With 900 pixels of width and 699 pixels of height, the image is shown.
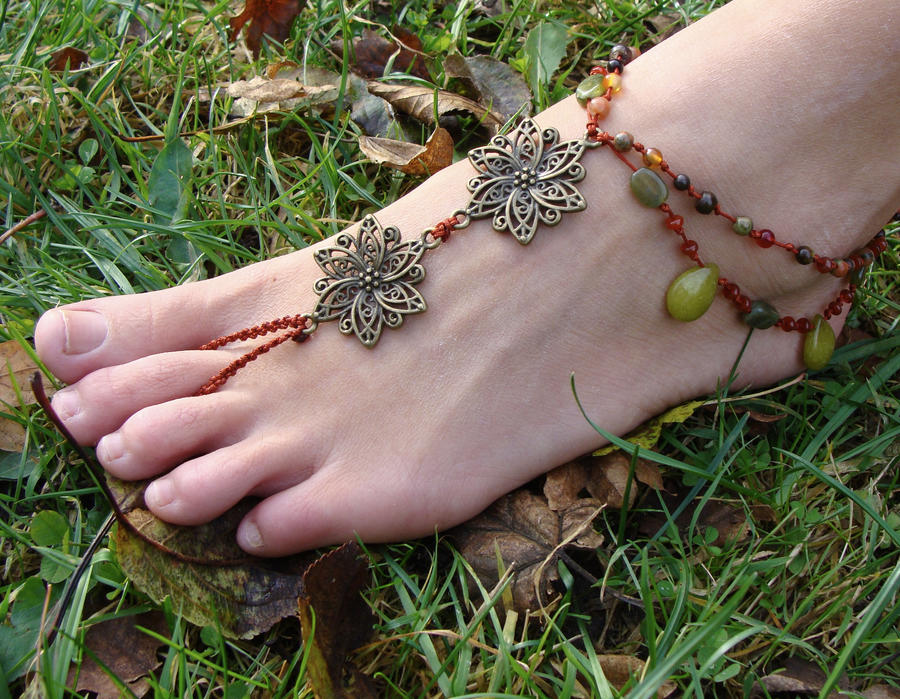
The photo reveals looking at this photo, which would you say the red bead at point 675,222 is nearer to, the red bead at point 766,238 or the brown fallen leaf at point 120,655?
the red bead at point 766,238

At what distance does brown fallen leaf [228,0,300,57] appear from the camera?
6.98ft

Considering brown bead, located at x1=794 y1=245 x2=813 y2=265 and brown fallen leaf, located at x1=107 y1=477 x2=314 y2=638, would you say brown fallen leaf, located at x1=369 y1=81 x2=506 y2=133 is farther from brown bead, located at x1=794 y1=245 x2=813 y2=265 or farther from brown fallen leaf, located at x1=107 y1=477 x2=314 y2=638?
brown fallen leaf, located at x1=107 y1=477 x2=314 y2=638

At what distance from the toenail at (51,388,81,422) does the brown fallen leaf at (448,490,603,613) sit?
0.77 metres

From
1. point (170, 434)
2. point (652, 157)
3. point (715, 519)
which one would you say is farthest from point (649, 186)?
point (170, 434)

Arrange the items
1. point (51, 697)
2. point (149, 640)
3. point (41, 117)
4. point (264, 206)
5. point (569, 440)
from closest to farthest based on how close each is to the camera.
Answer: point (51, 697) < point (149, 640) < point (569, 440) < point (264, 206) < point (41, 117)

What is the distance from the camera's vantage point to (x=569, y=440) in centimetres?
151

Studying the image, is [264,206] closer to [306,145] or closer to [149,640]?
[306,145]

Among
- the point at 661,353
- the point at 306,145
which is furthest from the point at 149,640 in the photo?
the point at 306,145

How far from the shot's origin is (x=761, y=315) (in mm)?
1561

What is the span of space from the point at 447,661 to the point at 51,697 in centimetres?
60

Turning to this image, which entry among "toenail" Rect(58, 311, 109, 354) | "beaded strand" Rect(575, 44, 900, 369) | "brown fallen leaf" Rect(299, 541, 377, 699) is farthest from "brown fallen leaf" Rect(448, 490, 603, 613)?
"toenail" Rect(58, 311, 109, 354)

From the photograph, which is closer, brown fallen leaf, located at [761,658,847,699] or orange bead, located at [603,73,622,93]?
brown fallen leaf, located at [761,658,847,699]

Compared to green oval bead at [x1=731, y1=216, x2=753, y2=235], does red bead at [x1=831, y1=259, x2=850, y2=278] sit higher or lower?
lower

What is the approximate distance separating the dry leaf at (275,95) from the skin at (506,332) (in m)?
0.60
